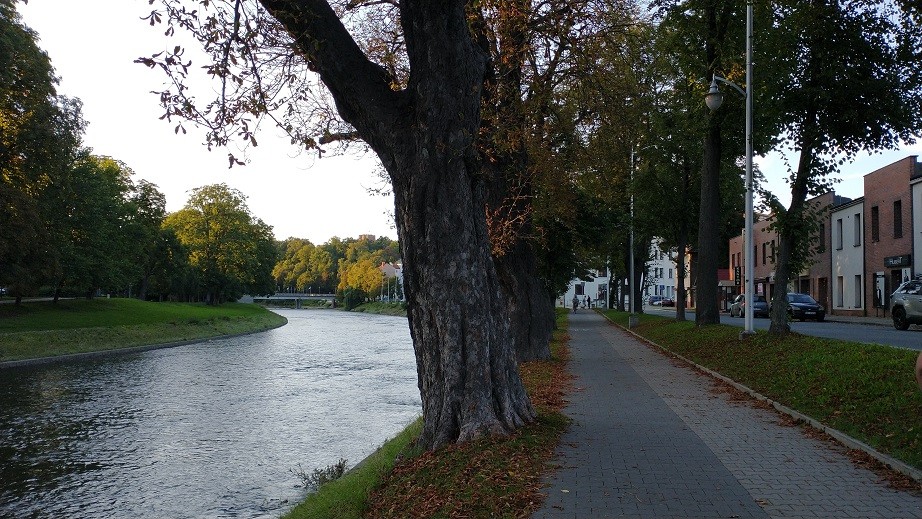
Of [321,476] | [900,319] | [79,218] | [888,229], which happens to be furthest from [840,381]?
[79,218]

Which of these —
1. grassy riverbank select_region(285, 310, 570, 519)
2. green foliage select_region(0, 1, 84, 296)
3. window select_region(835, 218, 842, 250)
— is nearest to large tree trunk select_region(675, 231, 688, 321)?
window select_region(835, 218, 842, 250)

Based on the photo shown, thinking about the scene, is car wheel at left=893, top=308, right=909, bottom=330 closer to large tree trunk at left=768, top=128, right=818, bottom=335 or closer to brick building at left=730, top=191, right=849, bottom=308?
brick building at left=730, top=191, right=849, bottom=308

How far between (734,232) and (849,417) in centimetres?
3207

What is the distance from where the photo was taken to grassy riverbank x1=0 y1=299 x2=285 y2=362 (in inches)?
1304

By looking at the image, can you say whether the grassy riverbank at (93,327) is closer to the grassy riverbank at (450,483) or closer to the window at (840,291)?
the grassy riverbank at (450,483)

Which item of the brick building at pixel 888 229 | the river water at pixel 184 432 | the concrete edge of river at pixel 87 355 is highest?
the brick building at pixel 888 229

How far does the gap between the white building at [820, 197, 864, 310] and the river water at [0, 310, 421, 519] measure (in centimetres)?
2978

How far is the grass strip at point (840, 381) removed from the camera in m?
8.71

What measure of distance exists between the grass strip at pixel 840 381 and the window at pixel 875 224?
91.0 feet

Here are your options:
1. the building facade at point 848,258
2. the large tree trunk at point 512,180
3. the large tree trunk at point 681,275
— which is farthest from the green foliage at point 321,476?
the building facade at point 848,258

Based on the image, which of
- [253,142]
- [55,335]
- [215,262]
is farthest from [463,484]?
[215,262]

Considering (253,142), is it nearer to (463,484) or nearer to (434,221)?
(434,221)

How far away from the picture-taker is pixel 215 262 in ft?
271

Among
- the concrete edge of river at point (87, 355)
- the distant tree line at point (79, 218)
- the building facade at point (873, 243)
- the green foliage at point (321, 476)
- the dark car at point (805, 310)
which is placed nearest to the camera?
the green foliage at point (321, 476)
